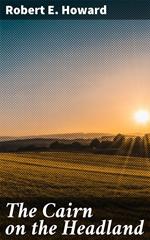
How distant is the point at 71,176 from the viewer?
1090 inches

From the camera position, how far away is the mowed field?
70.4 ft

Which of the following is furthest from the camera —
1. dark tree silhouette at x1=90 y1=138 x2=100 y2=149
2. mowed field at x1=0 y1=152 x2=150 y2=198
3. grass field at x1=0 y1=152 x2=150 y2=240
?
dark tree silhouette at x1=90 y1=138 x2=100 y2=149

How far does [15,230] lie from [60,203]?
222 inches

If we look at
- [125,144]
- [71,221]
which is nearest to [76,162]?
[125,144]

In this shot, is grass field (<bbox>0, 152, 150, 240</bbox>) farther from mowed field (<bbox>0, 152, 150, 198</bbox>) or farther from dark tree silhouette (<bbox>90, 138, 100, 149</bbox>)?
dark tree silhouette (<bbox>90, 138, 100, 149</bbox>)

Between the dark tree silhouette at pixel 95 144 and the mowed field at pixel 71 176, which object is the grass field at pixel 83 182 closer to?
the mowed field at pixel 71 176

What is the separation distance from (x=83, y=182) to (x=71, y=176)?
3000 mm

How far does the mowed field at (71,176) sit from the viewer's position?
21.5 meters

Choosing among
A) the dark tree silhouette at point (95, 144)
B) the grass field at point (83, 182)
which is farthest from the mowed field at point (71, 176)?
the dark tree silhouette at point (95, 144)

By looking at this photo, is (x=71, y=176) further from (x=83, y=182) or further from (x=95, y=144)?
(x=95, y=144)

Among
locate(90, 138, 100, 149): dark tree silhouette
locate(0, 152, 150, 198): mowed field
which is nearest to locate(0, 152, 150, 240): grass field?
locate(0, 152, 150, 198): mowed field

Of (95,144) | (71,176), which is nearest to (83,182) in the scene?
(71,176)

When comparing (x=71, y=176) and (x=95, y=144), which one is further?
(x=95, y=144)

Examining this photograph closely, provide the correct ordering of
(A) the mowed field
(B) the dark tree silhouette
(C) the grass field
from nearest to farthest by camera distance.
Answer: (C) the grass field < (A) the mowed field < (B) the dark tree silhouette
